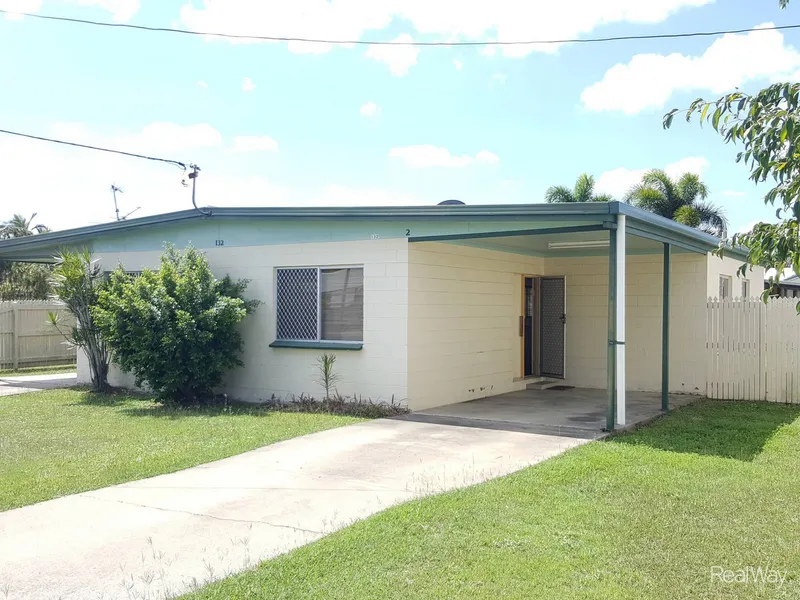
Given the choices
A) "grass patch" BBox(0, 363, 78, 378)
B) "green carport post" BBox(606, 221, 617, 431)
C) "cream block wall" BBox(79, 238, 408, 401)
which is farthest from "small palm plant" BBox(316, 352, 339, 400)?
"grass patch" BBox(0, 363, 78, 378)

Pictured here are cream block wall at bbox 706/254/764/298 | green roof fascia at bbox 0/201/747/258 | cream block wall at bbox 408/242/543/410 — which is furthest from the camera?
cream block wall at bbox 706/254/764/298

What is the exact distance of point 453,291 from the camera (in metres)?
11.7

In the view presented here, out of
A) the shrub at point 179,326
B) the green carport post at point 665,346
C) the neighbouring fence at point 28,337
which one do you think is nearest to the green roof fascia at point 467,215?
the green carport post at point 665,346

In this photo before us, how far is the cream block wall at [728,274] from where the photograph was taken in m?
13.4

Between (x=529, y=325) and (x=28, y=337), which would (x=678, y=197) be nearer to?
(x=529, y=325)

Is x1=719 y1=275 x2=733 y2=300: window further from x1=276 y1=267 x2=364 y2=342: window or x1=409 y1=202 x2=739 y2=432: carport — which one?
x1=276 y1=267 x2=364 y2=342: window

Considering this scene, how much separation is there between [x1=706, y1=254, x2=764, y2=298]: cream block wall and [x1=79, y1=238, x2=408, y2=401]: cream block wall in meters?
5.30

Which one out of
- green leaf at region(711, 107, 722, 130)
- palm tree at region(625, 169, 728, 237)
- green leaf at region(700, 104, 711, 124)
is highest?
palm tree at region(625, 169, 728, 237)

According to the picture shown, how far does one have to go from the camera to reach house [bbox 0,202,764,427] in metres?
9.98

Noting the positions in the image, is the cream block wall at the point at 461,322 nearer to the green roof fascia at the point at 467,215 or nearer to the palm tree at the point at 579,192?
the green roof fascia at the point at 467,215

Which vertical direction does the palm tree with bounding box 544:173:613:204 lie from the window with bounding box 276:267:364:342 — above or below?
above

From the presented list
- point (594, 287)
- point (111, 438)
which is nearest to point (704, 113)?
point (111, 438)

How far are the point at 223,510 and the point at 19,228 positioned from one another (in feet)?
142

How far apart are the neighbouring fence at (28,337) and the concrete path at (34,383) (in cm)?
179
